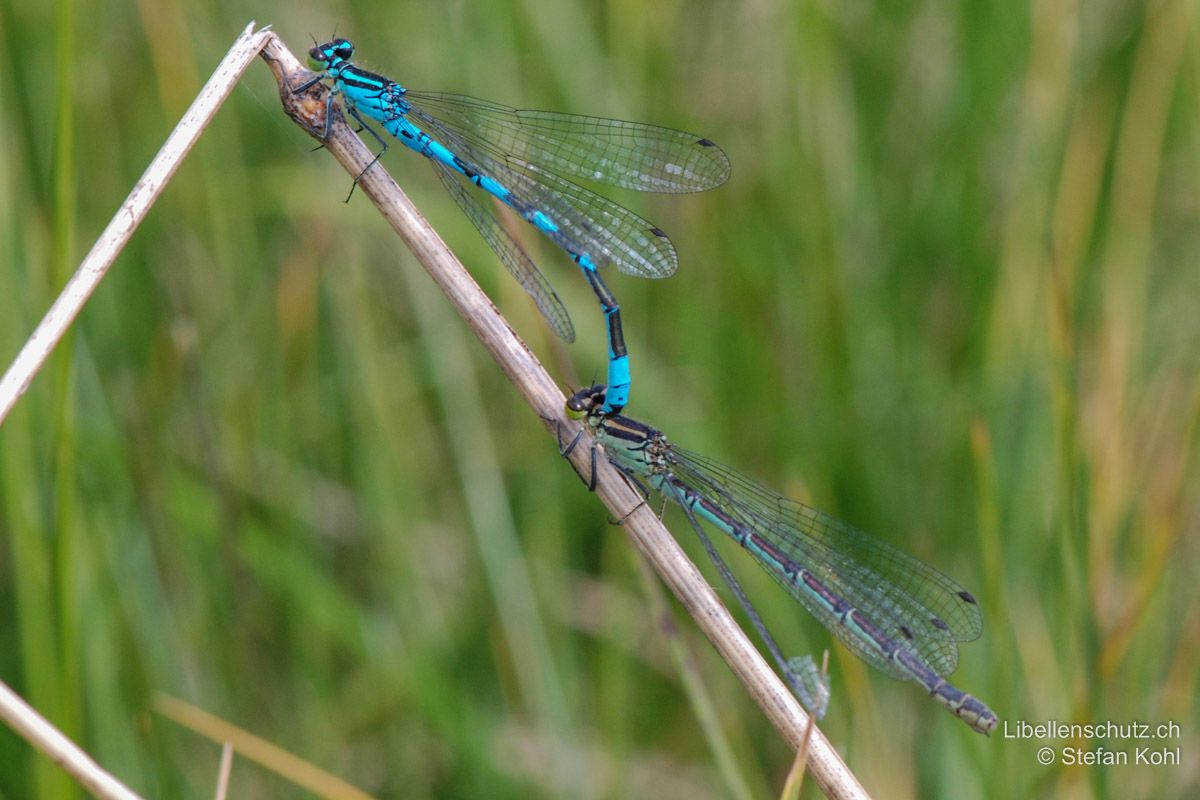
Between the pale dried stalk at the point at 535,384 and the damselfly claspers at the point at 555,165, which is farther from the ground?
the damselfly claspers at the point at 555,165

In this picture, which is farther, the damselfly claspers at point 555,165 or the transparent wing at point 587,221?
the transparent wing at point 587,221

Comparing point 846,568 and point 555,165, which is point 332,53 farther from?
point 846,568

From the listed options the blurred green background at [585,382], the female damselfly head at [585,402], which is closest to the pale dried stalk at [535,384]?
the female damselfly head at [585,402]

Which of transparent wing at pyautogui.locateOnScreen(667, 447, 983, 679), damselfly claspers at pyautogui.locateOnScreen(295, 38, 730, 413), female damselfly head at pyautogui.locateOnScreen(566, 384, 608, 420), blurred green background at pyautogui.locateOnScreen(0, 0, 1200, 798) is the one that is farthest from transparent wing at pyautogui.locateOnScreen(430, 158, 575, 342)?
transparent wing at pyautogui.locateOnScreen(667, 447, 983, 679)

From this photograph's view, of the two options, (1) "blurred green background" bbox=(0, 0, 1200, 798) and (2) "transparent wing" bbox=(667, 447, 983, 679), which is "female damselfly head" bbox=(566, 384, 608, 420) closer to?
(1) "blurred green background" bbox=(0, 0, 1200, 798)

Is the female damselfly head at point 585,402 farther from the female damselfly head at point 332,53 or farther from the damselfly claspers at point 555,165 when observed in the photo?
the female damselfly head at point 332,53

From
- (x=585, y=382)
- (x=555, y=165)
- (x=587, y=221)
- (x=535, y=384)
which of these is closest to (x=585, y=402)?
(x=535, y=384)
